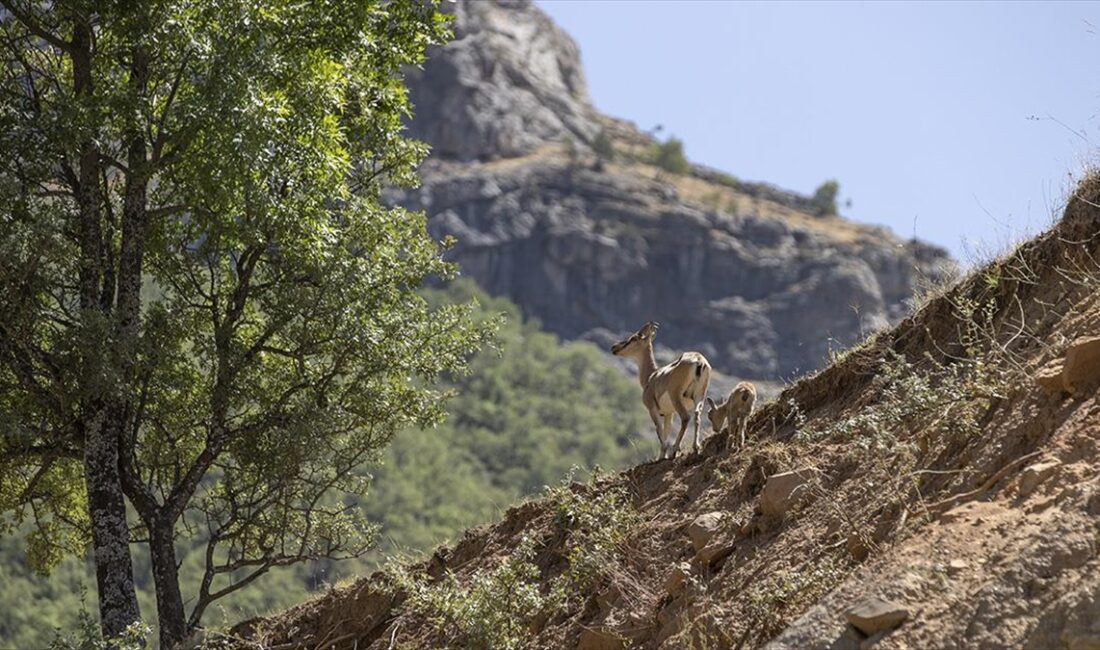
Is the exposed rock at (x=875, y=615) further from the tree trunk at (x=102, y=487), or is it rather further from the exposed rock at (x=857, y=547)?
the tree trunk at (x=102, y=487)

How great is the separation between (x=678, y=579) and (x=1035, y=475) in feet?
10.3

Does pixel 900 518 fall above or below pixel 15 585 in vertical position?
below

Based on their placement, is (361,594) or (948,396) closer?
(948,396)

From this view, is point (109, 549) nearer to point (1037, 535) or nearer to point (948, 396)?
point (948, 396)

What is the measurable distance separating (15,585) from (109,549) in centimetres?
4649

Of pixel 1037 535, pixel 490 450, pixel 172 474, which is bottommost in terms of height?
pixel 1037 535

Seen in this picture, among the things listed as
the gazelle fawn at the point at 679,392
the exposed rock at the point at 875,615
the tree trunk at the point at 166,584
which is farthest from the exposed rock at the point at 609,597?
the tree trunk at the point at 166,584

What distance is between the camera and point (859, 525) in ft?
33.8

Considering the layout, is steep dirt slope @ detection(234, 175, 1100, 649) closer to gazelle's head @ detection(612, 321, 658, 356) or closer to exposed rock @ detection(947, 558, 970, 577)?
exposed rock @ detection(947, 558, 970, 577)

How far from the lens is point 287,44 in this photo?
17.0m

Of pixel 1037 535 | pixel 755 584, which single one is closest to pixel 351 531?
pixel 755 584

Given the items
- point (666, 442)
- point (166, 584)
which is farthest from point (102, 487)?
point (666, 442)

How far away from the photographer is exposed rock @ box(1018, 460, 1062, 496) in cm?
913

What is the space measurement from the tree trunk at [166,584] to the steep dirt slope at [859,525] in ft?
4.84
